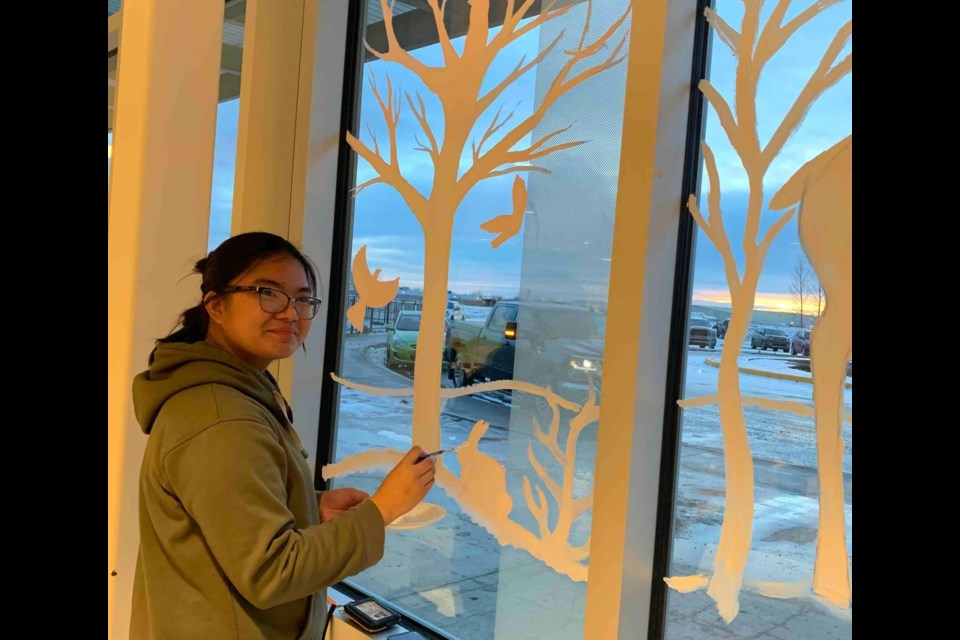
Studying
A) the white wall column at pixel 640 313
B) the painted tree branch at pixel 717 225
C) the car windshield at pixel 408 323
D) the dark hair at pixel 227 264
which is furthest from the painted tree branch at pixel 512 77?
the dark hair at pixel 227 264

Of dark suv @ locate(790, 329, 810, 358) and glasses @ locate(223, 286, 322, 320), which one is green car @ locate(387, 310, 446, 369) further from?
dark suv @ locate(790, 329, 810, 358)

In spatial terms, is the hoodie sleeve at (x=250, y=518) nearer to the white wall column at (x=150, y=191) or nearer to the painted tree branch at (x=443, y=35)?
the painted tree branch at (x=443, y=35)

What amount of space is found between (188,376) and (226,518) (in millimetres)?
285

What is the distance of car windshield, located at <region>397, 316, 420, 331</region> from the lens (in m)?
2.30

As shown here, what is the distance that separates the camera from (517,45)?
2.02m

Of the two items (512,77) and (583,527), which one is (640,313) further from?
(512,77)

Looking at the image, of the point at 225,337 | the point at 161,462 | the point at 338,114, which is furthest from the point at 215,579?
the point at 338,114

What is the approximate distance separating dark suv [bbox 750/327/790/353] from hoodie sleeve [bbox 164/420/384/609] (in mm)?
959

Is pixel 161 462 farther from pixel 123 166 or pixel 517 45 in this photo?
pixel 123 166

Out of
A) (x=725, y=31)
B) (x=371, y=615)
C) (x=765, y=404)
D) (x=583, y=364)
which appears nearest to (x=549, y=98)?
(x=725, y=31)

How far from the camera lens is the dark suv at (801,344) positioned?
57.3 inches

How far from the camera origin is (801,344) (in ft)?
4.80

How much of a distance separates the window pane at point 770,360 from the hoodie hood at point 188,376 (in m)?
0.96
